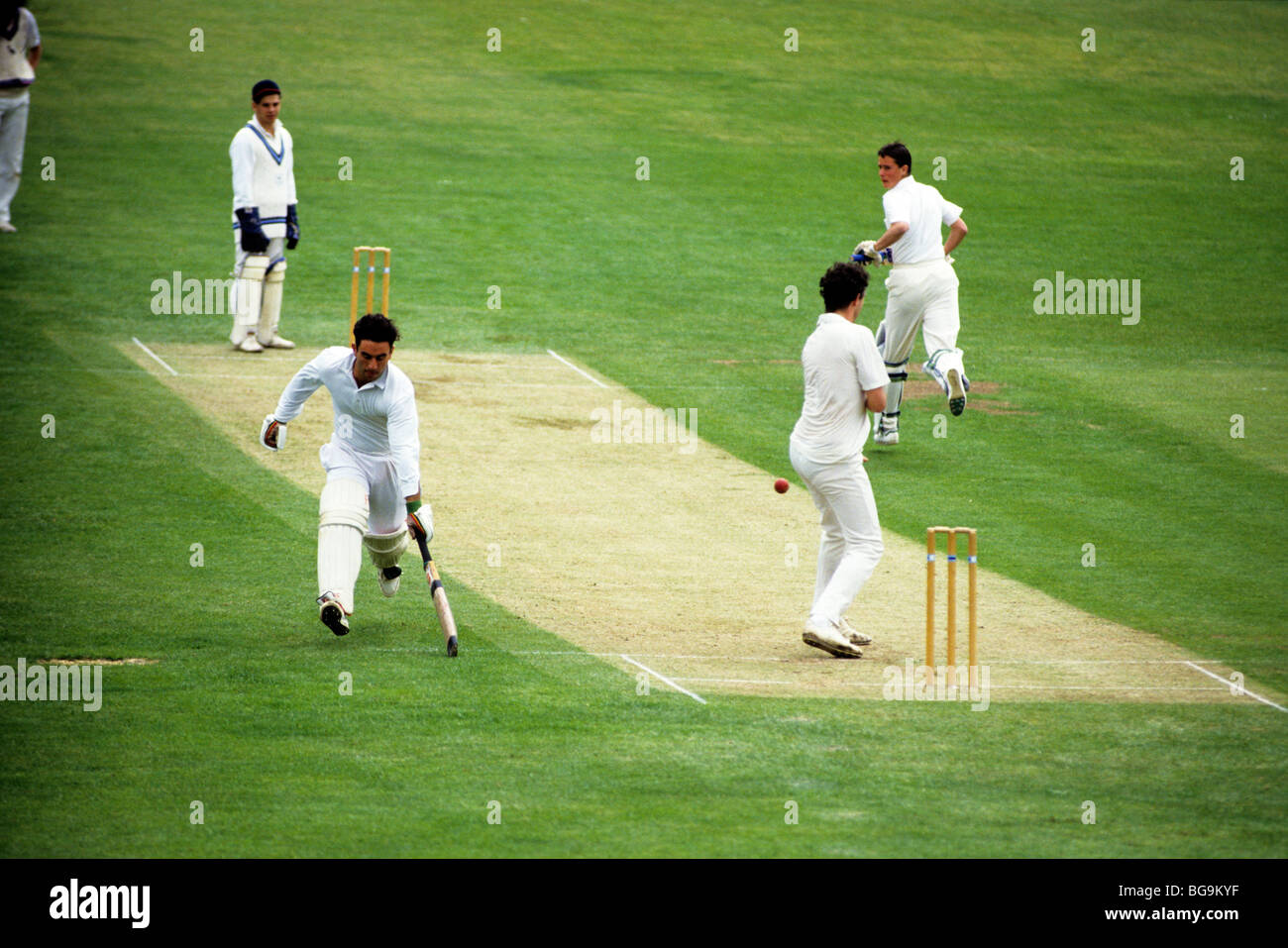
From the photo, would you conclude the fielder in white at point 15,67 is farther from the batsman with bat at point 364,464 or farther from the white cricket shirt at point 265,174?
the batsman with bat at point 364,464

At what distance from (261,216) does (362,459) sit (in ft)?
27.6

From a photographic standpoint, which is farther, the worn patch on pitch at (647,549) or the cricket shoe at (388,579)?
the cricket shoe at (388,579)

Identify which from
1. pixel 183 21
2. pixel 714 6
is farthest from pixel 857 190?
pixel 183 21

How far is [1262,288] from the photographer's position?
932 inches

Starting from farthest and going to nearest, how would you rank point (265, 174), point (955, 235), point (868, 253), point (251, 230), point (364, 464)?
point (265, 174) → point (251, 230) → point (955, 235) → point (868, 253) → point (364, 464)

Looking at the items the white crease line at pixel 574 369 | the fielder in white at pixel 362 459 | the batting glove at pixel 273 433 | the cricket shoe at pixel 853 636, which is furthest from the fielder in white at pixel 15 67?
the cricket shoe at pixel 853 636

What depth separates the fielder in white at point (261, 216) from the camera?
18.2 meters

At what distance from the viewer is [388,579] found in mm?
11336

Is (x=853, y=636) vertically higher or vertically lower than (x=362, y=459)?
lower

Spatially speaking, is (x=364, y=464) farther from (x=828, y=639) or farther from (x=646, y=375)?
(x=646, y=375)

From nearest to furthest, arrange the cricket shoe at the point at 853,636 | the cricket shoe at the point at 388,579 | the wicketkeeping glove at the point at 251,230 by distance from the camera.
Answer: the cricket shoe at the point at 853,636 → the cricket shoe at the point at 388,579 → the wicketkeeping glove at the point at 251,230

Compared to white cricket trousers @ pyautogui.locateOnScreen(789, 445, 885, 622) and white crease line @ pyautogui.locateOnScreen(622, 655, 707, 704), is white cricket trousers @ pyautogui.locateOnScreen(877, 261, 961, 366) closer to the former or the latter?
white cricket trousers @ pyautogui.locateOnScreen(789, 445, 885, 622)

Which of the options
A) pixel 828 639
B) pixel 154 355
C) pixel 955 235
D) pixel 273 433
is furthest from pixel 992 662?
pixel 154 355
